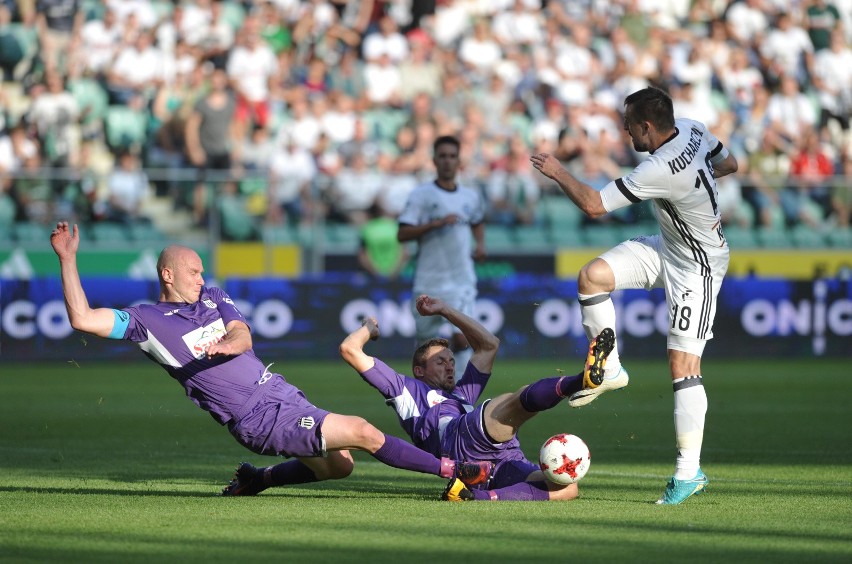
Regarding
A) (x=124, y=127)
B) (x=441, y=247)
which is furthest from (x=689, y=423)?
(x=124, y=127)

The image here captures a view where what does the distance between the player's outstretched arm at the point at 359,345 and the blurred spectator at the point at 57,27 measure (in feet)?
44.3

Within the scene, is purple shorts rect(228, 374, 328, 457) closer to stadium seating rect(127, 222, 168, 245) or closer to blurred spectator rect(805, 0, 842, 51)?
stadium seating rect(127, 222, 168, 245)

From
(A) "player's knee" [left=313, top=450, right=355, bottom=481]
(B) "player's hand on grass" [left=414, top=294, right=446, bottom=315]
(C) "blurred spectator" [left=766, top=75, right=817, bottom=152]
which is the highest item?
(C) "blurred spectator" [left=766, top=75, right=817, bottom=152]

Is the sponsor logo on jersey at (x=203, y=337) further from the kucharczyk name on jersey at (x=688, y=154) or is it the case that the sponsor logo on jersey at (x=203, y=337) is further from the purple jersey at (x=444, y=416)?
the kucharczyk name on jersey at (x=688, y=154)

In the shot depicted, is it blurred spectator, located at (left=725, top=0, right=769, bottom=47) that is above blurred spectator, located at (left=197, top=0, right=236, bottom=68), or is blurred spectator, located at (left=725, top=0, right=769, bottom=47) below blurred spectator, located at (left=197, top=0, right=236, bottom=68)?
A: above

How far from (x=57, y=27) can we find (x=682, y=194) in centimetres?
1526

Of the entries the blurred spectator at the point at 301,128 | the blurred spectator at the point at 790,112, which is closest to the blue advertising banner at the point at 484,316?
the blurred spectator at the point at 301,128

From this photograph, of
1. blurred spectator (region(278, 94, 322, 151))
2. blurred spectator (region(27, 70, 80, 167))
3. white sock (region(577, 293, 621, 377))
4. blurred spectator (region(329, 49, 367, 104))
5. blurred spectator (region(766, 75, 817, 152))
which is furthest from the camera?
blurred spectator (region(766, 75, 817, 152))

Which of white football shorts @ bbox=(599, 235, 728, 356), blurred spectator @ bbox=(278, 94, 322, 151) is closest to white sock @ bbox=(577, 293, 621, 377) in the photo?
white football shorts @ bbox=(599, 235, 728, 356)

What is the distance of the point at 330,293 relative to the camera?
59.6 ft

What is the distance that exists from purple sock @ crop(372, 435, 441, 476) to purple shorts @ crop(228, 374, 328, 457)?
35 centimetres

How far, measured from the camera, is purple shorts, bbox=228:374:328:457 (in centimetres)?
741

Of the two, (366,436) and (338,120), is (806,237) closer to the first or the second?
(338,120)

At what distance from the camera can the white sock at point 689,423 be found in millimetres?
7664
